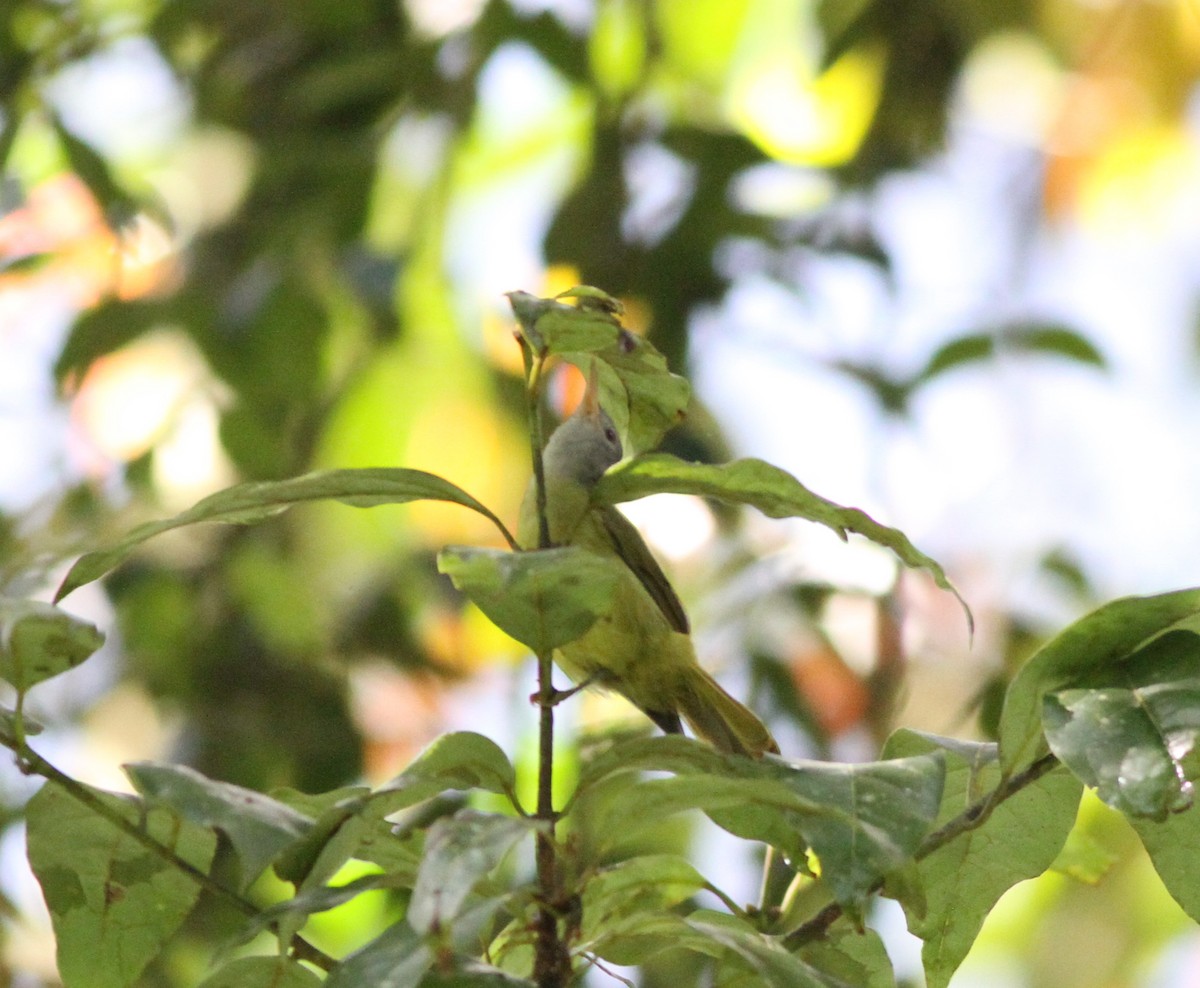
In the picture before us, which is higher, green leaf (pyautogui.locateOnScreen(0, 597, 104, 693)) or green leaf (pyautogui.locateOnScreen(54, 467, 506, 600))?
green leaf (pyautogui.locateOnScreen(54, 467, 506, 600))

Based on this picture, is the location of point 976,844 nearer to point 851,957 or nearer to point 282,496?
point 851,957

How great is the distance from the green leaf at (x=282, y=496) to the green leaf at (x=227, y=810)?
0.51 feet

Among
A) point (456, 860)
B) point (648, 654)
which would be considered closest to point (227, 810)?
point (456, 860)

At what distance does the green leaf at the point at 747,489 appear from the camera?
106 centimetres

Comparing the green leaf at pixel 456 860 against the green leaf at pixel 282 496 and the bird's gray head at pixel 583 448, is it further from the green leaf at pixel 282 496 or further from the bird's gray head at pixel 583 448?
the bird's gray head at pixel 583 448

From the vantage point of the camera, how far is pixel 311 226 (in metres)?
3.52

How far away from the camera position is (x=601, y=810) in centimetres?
108

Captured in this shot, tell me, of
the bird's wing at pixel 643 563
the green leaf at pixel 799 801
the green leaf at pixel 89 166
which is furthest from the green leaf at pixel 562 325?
the green leaf at pixel 89 166

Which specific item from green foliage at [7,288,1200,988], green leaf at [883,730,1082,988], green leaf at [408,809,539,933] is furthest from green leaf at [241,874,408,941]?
green leaf at [883,730,1082,988]

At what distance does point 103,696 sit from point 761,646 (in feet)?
7.12

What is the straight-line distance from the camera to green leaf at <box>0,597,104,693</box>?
3.23 ft

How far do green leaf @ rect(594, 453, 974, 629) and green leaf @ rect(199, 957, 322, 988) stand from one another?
1.41ft

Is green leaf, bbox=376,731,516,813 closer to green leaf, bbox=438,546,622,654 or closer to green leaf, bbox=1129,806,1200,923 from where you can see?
green leaf, bbox=438,546,622,654

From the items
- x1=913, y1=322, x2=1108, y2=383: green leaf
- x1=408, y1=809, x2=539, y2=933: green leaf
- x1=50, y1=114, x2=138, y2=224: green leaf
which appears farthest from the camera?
x1=913, y1=322, x2=1108, y2=383: green leaf
